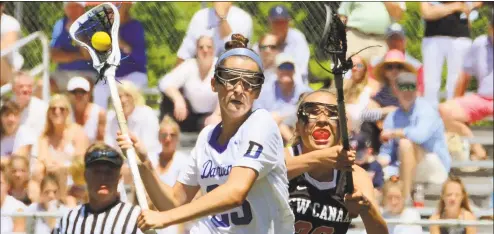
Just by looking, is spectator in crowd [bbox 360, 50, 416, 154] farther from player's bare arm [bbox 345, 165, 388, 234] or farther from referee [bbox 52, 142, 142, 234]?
player's bare arm [bbox 345, 165, 388, 234]

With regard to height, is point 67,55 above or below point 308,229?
above

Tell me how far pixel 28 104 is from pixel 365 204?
5.85 m

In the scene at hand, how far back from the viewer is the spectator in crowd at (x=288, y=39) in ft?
33.9


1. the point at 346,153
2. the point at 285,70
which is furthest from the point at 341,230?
the point at 285,70

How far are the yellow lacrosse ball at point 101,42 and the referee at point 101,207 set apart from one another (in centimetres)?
166

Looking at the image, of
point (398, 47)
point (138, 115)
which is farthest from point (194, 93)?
point (398, 47)

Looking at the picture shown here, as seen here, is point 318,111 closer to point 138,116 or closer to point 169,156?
point 169,156

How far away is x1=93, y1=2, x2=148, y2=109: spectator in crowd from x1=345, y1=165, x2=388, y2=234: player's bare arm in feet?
15.4

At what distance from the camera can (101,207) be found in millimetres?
7387

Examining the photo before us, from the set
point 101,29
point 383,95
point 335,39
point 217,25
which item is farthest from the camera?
point 217,25

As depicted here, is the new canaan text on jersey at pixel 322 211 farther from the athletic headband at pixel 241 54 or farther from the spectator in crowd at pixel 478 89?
the spectator in crowd at pixel 478 89

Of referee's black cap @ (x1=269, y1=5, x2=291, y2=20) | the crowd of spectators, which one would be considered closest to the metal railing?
the crowd of spectators

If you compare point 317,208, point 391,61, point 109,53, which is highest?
point 391,61

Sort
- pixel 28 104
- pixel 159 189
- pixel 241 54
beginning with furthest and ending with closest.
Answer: pixel 28 104 < pixel 159 189 < pixel 241 54
